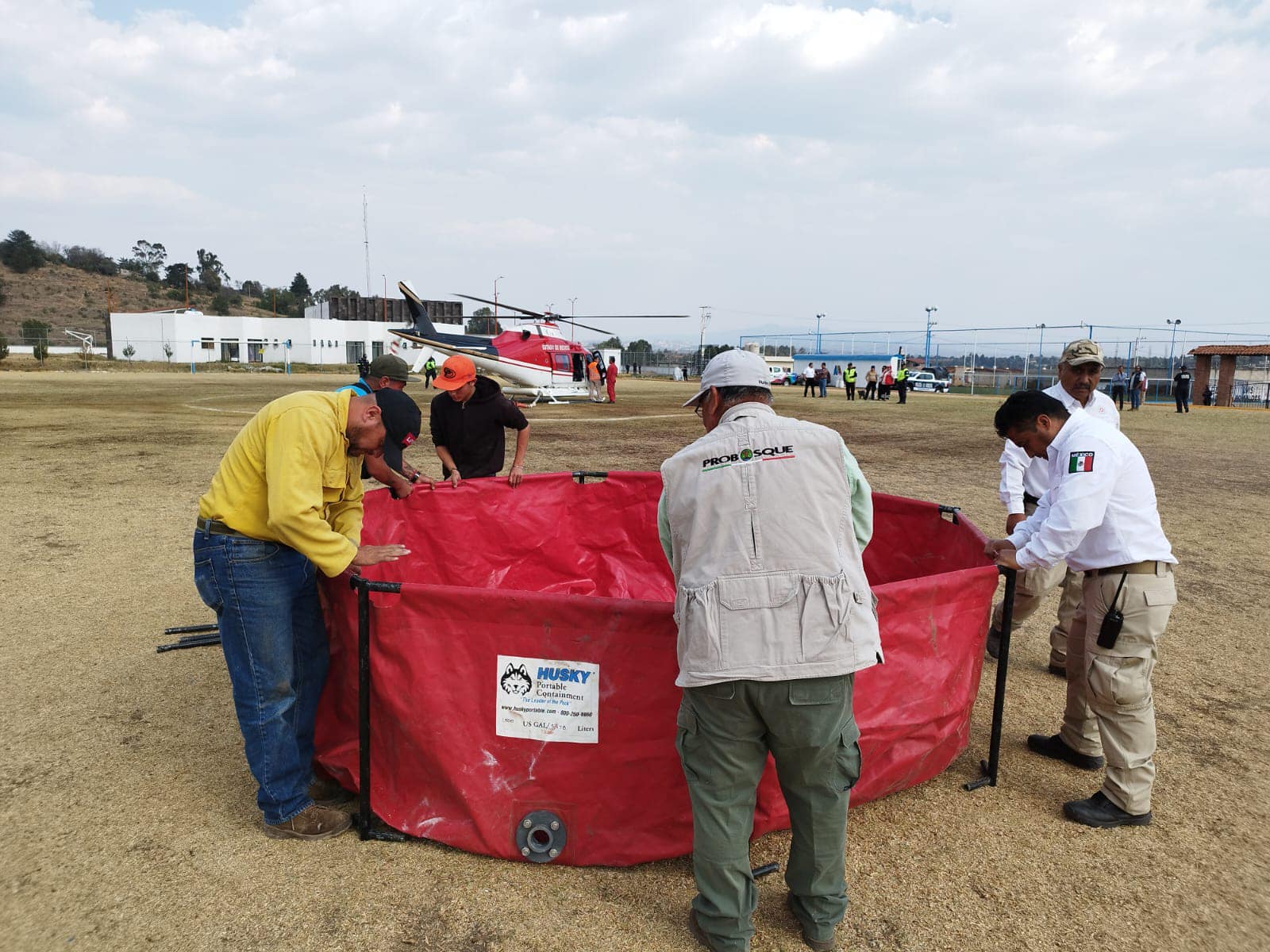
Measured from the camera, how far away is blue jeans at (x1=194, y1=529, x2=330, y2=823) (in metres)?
2.99

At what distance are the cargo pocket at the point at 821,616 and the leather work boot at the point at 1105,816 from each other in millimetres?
1853

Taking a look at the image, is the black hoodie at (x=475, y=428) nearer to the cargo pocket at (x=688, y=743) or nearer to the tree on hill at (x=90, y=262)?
the cargo pocket at (x=688, y=743)

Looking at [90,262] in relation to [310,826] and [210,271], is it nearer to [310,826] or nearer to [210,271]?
[210,271]

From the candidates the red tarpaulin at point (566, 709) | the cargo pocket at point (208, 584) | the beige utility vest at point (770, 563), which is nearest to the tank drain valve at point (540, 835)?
the red tarpaulin at point (566, 709)

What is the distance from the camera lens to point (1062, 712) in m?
4.38

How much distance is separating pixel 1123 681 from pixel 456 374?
14.6ft

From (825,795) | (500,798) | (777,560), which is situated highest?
(777,560)

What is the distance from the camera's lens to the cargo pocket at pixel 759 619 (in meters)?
2.30

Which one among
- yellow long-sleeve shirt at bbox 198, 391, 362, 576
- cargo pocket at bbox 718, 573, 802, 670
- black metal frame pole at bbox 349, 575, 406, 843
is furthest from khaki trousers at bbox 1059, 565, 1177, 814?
yellow long-sleeve shirt at bbox 198, 391, 362, 576

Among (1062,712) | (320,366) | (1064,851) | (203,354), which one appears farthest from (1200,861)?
(203,354)

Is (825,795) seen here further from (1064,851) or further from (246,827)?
(246,827)

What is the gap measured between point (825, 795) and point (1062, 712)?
104 inches

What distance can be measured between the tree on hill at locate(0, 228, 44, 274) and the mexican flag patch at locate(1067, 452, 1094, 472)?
393ft

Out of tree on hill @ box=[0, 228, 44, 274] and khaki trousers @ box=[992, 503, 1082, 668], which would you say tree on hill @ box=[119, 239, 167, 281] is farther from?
khaki trousers @ box=[992, 503, 1082, 668]
